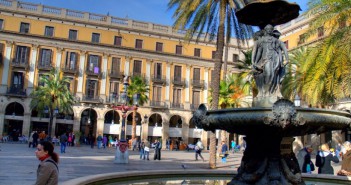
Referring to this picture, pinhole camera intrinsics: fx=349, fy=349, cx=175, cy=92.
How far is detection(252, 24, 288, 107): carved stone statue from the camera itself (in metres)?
6.12

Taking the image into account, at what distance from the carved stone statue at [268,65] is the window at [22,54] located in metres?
43.7

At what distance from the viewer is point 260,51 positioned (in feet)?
20.7

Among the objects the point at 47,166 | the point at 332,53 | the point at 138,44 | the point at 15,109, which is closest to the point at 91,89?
the point at 138,44

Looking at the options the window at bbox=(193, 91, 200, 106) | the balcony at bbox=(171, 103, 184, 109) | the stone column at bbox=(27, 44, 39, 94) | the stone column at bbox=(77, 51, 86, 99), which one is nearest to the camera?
the stone column at bbox=(27, 44, 39, 94)

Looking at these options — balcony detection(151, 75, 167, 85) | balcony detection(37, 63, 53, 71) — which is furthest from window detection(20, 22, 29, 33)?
balcony detection(151, 75, 167, 85)

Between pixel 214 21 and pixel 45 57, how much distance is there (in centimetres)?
3241

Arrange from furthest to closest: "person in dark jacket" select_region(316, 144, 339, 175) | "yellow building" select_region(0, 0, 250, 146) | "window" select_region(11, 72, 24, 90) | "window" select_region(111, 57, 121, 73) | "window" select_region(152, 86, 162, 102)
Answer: "window" select_region(152, 86, 162, 102) → "window" select_region(111, 57, 121, 73) → "window" select_region(11, 72, 24, 90) → "yellow building" select_region(0, 0, 250, 146) → "person in dark jacket" select_region(316, 144, 339, 175)

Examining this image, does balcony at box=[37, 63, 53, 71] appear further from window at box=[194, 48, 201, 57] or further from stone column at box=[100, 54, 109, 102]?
window at box=[194, 48, 201, 57]

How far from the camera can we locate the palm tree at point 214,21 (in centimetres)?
1862

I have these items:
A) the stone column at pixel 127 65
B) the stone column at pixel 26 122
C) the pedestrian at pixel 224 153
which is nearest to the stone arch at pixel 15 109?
the stone column at pixel 26 122

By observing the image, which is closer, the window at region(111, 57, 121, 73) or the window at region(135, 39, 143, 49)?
the window at region(111, 57, 121, 73)

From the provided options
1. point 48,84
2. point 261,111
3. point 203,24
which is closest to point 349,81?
point 203,24

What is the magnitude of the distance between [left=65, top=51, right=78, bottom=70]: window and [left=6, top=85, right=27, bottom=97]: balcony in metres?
6.23

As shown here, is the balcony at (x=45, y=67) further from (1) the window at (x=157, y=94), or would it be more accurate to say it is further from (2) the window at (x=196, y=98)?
(2) the window at (x=196, y=98)
